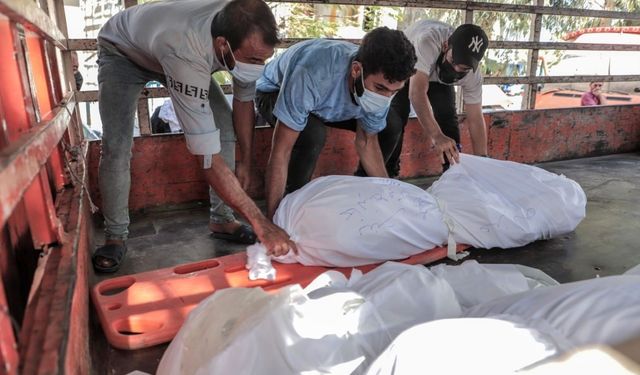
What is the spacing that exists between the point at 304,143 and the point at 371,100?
44 centimetres

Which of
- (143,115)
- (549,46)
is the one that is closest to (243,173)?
(143,115)

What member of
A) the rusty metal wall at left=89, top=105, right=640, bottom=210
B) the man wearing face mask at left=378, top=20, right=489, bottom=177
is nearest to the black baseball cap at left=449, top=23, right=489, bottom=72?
the man wearing face mask at left=378, top=20, right=489, bottom=177

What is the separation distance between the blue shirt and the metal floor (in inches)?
28.5

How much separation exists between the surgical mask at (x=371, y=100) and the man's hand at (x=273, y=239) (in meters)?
0.66

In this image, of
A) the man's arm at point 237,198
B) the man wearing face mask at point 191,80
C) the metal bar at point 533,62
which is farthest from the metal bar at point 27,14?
the metal bar at point 533,62

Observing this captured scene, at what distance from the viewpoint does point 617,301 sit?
39.6 inches

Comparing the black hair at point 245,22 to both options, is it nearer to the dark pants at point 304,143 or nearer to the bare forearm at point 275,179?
the bare forearm at point 275,179

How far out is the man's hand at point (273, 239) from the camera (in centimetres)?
193

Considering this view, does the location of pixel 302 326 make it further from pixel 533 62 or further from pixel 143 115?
pixel 533 62

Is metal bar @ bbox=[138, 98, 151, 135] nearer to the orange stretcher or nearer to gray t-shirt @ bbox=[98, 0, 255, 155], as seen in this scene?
gray t-shirt @ bbox=[98, 0, 255, 155]

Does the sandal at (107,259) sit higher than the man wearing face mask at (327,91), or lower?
lower

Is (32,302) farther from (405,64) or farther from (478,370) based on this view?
(405,64)

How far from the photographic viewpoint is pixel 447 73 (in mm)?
2900

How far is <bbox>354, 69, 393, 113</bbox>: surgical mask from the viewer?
2.13 meters
